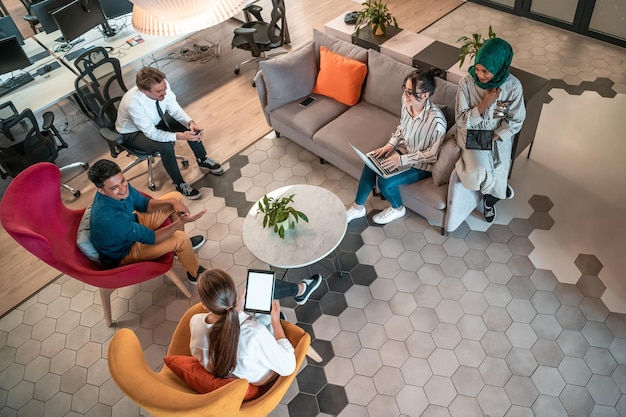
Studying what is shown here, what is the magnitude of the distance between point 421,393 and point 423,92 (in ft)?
6.42

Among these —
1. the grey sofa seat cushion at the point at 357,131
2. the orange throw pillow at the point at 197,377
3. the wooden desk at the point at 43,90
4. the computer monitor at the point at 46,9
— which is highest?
the computer monitor at the point at 46,9

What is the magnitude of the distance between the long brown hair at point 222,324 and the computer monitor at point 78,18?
417 centimetres

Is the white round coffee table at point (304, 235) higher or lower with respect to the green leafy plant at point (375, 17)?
lower

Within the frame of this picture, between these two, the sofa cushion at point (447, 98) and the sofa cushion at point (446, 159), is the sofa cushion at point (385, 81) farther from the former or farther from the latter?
the sofa cushion at point (446, 159)

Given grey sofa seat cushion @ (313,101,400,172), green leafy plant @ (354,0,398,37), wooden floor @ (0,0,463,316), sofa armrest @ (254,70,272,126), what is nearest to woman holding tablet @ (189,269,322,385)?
grey sofa seat cushion @ (313,101,400,172)

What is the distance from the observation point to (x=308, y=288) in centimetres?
339

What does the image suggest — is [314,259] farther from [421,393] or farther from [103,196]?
[103,196]

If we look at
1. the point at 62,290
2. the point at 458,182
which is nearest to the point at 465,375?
the point at 458,182

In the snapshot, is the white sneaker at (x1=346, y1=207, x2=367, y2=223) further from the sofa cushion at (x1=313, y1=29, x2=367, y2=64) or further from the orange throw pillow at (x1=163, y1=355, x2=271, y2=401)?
the orange throw pillow at (x1=163, y1=355, x2=271, y2=401)

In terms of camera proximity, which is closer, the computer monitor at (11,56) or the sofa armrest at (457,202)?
the sofa armrest at (457,202)

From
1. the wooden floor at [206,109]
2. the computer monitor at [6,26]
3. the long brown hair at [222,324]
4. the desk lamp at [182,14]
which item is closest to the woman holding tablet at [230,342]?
the long brown hair at [222,324]

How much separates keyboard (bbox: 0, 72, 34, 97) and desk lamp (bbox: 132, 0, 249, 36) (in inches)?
158

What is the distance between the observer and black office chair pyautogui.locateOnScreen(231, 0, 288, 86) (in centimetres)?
523

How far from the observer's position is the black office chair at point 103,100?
410 cm
